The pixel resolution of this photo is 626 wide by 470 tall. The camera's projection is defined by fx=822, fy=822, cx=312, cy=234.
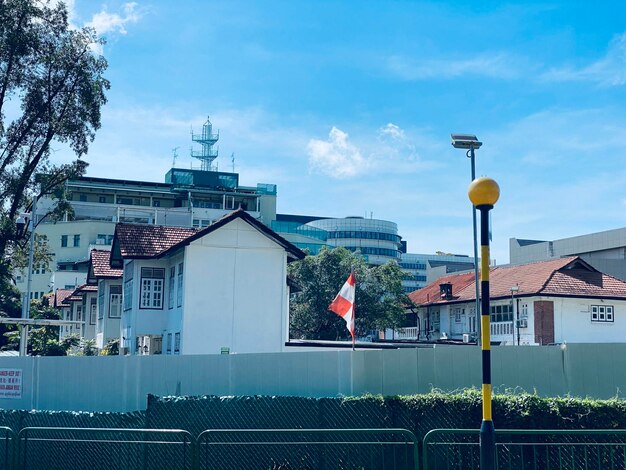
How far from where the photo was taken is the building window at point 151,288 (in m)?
31.7

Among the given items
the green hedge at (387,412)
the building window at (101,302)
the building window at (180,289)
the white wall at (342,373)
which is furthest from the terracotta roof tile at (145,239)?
the green hedge at (387,412)

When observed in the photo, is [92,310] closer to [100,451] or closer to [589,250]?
[100,451]

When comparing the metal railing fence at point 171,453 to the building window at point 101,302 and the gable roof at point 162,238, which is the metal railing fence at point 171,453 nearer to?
the gable roof at point 162,238

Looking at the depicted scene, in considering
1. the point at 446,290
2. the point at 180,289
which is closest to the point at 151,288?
the point at 180,289

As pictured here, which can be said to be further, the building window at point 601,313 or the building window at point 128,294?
the building window at point 601,313

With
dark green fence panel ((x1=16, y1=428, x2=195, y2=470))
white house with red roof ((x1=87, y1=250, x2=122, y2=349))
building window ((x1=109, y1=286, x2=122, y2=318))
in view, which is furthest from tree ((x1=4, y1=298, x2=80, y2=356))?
dark green fence panel ((x1=16, y1=428, x2=195, y2=470))

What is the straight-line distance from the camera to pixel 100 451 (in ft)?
41.9

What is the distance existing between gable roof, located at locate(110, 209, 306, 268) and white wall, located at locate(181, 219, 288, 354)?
1.01 feet

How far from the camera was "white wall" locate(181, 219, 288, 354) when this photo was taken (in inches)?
1150

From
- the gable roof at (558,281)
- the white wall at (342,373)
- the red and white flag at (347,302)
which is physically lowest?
the white wall at (342,373)

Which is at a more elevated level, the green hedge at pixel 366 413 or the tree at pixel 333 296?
the tree at pixel 333 296

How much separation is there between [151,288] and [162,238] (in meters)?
2.04

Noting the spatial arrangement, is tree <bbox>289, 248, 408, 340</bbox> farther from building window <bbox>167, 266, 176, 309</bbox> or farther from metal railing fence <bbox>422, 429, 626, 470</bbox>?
metal railing fence <bbox>422, 429, 626, 470</bbox>

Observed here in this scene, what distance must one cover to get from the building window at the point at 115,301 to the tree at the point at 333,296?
15811 millimetres
